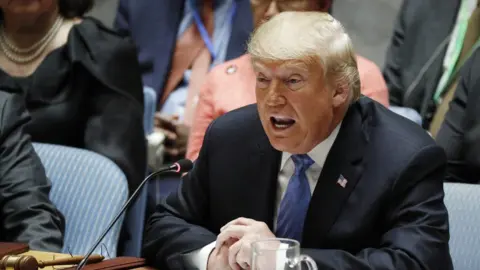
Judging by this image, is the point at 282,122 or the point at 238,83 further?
the point at 238,83

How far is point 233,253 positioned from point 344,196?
293 mm

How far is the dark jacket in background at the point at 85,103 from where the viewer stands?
332 centimetres

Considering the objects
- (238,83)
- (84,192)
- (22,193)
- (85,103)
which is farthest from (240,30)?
(22,193)

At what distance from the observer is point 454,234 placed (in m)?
2.45

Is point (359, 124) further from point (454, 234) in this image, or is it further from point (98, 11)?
point (98, 11)

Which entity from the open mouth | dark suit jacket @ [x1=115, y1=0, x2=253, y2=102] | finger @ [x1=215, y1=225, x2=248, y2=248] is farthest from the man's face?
dark suit jacket @ [x1=115, y1=0, x2=253, y2=102]

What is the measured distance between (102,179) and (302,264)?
102 centimetres

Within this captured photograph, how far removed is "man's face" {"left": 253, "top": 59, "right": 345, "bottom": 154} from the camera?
6.96 feet

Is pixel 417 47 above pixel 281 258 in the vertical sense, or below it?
below

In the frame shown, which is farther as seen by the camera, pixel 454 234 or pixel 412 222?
pixel 454 234

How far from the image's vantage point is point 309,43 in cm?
210

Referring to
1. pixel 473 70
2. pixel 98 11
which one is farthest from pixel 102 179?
pixel 98 11

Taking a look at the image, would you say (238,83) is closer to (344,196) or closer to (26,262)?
Answer: (344,196)

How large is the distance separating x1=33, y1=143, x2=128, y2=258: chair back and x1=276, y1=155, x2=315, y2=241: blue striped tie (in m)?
0.66
